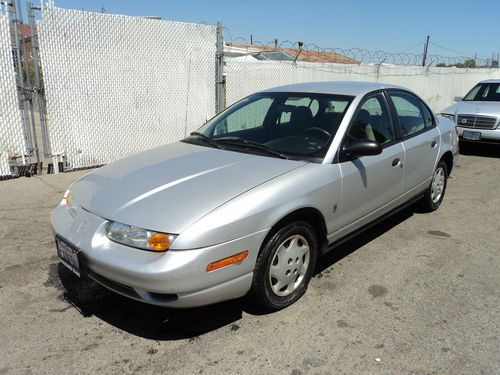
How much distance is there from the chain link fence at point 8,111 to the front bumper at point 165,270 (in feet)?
15.3

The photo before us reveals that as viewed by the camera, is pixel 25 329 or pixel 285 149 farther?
pixel 285 149

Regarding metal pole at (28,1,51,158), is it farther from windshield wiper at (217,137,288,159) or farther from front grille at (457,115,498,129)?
front grille at (457,115,498,129)

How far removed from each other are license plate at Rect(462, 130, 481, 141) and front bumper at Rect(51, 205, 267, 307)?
798 centimetres

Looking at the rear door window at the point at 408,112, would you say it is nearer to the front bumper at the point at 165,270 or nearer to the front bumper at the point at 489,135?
the front bumper at the point at 165,270

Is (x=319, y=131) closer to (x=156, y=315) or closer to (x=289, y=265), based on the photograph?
(x=289, y=265)

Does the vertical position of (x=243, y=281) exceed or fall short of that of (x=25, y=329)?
it exceeds it

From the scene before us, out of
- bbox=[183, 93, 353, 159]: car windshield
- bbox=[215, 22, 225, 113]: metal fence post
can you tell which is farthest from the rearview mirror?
bbox=[215, 22, 225, 113]: metal fence post

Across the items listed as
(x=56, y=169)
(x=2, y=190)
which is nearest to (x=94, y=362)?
(x=2, y=190)

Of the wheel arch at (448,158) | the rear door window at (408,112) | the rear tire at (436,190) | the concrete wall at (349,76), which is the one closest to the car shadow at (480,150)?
the concrete wall at (349,76)

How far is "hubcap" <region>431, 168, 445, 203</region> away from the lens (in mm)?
5491

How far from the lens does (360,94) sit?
13.5 feet

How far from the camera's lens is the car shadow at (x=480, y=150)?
9875 mm

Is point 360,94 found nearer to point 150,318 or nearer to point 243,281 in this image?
point 243,281

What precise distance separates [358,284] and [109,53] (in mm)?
5946
